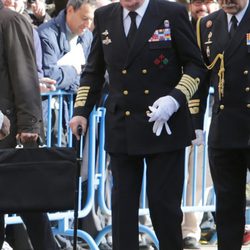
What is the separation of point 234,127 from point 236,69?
40cm

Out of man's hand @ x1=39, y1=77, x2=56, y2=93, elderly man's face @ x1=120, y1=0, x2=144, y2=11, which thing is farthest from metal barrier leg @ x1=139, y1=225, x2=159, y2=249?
A: elderly man's face @ x1=120, y1=0, x2=144, y2=11

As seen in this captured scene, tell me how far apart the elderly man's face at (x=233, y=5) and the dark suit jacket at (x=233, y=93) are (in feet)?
0.22

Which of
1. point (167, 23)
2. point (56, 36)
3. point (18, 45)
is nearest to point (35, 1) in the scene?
point (56, 36)

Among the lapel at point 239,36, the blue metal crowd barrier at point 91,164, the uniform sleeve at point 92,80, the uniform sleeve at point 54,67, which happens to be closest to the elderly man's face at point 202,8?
the uniform sleeve at point 54,67

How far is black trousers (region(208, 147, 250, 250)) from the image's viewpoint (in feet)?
22.3

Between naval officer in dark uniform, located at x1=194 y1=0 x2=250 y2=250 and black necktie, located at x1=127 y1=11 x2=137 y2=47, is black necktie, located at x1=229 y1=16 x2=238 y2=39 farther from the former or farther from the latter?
black necktie, located at x1=127 y1=11 x2=137 y2=47

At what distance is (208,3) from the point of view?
9938mm

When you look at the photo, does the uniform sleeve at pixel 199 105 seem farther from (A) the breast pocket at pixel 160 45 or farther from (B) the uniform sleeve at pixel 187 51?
(A) the breast pocket at pixel 160 45

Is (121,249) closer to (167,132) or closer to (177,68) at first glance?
(167,132)

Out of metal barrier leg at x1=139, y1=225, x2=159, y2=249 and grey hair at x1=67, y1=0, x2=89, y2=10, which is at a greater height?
grey hair at x1=67, y1=0, x2=89, y2=10

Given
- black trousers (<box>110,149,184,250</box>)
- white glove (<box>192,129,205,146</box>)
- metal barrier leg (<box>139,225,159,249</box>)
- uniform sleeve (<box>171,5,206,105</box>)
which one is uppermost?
uniform sleeve (<box>171,5,206,105</box>)

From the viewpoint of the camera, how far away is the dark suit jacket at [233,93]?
6.64 meters

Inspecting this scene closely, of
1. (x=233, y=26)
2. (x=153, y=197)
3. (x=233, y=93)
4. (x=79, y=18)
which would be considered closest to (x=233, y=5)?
(x=233, y=26)

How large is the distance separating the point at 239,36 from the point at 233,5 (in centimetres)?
21
